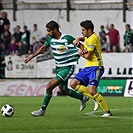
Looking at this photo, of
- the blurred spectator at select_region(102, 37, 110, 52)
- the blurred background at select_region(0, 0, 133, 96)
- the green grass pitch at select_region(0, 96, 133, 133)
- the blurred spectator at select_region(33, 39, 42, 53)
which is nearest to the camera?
the green grass pitch at select_region(0, 96, 133, 133)

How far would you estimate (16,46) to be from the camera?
2436cm

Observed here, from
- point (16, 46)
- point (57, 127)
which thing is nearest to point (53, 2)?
point (16, 46)

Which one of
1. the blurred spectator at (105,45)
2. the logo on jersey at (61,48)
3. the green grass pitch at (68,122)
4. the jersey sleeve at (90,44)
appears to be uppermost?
the jersey sleeve at (90,44)

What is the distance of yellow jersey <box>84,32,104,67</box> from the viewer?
1215 cm

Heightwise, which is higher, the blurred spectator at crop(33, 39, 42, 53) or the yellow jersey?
the yellow jersey

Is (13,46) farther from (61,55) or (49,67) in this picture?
(61,55)

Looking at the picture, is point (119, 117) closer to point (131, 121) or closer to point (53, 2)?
point (131, 121)

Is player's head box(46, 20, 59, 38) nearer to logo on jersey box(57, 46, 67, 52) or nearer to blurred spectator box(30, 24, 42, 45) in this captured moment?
logo on jersey box(57, 46, 67, 52)

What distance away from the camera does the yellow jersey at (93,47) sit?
12.1 meters

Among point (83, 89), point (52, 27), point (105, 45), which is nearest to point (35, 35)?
point (105, 45)

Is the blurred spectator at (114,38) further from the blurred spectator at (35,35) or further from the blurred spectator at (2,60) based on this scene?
the blurred spectator at (2,60)

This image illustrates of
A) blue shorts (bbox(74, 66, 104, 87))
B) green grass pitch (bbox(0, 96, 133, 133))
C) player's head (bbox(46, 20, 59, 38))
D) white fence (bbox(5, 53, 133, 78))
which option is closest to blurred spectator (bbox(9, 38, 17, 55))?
white fence (bbox(5, 53, 133, 78))

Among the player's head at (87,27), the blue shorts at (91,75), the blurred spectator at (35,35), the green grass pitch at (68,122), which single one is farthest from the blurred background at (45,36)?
the player's head at (87,27)

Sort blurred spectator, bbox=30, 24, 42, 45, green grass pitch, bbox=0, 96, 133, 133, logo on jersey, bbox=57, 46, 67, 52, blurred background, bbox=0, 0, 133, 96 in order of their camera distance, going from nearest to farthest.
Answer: green grass pitch, bbox=0, 96, 133, 133
logo on jersey, bbox=57, 46, 67, 52
blurred background, bbox=0, 0, 133, 96
blurred spectator, bbox=30, 24, 42, 45
